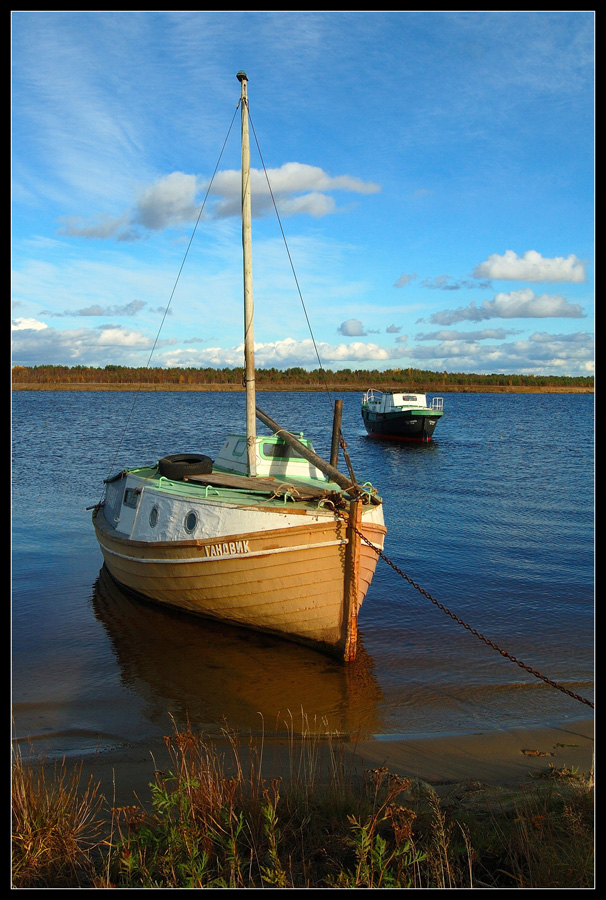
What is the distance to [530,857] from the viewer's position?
13.2 ft

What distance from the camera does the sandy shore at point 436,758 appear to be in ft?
21.7

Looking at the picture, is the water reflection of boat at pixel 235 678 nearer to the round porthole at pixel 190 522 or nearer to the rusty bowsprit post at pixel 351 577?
the rusty bowsprit post at pixel 351 577

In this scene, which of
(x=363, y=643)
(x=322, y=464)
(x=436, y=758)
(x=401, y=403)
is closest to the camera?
(x=436, y=758)

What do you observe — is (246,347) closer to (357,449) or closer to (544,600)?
(544,600)

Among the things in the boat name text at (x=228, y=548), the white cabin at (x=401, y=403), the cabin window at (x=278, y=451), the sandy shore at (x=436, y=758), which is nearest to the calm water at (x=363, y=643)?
the sandy shore at (x=436, y=758)

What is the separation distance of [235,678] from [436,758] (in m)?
3.48

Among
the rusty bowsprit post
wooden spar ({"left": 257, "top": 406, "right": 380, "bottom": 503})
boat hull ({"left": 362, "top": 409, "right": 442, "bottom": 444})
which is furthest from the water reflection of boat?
boat hull ({"left": 362, "top": 409, "right": 442, "bottom": 444})

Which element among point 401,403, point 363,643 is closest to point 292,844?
point 363,643

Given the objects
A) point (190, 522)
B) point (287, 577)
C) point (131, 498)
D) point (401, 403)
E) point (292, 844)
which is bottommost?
point (292, 844)

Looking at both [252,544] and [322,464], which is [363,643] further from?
[322,464]

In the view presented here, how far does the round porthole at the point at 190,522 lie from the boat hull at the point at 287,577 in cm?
26

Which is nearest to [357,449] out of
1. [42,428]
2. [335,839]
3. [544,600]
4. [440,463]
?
[440,463]

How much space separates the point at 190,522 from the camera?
10.8 metres

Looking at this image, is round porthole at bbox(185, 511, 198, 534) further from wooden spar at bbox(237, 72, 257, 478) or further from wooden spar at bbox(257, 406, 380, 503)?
wooden spar at bbox(257, 406, 380, 503)
